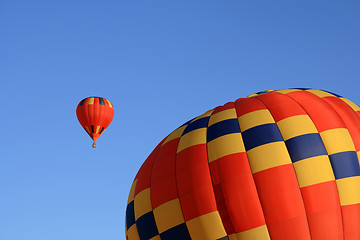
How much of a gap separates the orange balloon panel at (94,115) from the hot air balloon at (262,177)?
1190 centimetres

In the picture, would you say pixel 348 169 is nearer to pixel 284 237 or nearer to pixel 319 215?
pixel 319 215

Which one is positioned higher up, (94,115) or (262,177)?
(94,115)

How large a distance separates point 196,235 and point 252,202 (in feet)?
3.60

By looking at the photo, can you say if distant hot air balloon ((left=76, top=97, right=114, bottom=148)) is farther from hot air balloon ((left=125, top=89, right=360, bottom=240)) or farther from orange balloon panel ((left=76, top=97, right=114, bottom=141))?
hot air balloon ((left=125, top=89, right=360, bottom=240))

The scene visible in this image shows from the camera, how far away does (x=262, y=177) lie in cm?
916

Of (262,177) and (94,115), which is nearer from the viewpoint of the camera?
(262,177)

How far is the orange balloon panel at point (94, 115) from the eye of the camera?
72.3 ft

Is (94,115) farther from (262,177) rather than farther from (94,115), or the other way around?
(262,177)

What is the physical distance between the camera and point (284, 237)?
891cm

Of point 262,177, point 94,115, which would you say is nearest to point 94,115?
point 94,115

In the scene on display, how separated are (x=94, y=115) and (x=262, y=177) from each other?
1375 cm

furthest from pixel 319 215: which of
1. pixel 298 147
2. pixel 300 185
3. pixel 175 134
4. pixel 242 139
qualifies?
pixel 175 134

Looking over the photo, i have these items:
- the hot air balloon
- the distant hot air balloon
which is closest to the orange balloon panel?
the distant hot air balloon

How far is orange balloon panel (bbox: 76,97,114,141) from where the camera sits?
22.0 metres
